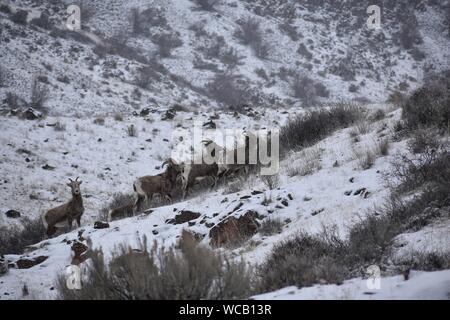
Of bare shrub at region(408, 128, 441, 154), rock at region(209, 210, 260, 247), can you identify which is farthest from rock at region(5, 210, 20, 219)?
bare shrub at region(408, 128, 441, 154)

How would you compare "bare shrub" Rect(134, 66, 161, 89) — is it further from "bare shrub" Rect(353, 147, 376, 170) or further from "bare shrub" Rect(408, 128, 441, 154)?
"bare shrub" Rect(408, 128, 441, 154)

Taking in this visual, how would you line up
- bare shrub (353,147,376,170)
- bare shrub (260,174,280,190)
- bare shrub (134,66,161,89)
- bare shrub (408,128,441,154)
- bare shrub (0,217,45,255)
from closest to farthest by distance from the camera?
1. bare shrub (408,128,441,154)
2. bare shrub (353,147,376,170)
3. bare shrub (260,174,280,190)
4. bare shrub (0,217,45,255)
5. bare shrub (134,66,161,89)

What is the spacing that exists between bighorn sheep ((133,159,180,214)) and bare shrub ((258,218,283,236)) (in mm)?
5068

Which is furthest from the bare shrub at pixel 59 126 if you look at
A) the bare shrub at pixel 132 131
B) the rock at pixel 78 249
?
the rock at pixel 78 249

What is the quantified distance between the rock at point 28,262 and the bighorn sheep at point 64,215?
2.89 m

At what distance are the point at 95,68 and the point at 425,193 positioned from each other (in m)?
31.2

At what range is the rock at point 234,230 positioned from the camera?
8.14 m

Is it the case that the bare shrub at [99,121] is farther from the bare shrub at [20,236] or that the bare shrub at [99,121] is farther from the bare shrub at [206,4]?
the bare shrub at [206,4]

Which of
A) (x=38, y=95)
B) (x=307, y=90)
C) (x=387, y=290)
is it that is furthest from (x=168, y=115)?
(x=307, y=90)

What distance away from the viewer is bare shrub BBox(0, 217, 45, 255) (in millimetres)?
11391

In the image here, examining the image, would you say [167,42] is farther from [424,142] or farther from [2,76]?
[424,142]

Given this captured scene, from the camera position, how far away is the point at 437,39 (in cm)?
4434

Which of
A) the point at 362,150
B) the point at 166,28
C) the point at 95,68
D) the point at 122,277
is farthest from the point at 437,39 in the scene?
the point at 122,277

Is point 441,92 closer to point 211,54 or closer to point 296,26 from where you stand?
point 211,54
